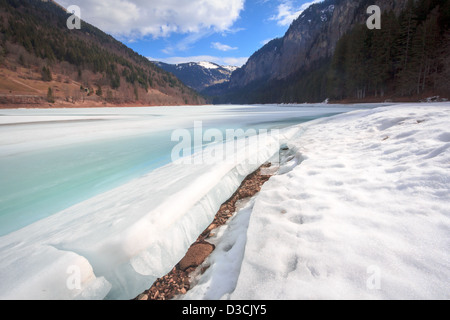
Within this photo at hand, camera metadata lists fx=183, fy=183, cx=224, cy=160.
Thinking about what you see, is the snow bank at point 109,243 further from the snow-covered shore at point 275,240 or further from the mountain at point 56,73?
the mountain at point 56,73

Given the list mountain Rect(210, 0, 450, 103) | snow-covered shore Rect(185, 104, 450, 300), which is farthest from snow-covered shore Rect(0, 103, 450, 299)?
mountain Rect(210, 0, 450, 103)

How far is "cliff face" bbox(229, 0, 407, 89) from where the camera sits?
5877 cm

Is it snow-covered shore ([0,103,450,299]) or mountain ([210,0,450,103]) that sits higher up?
mountain ([210,0,450,103])

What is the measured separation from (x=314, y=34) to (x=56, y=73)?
120 metres

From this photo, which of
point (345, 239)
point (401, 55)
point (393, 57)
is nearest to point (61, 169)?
point (345, 239)

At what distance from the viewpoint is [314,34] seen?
99.6 meters

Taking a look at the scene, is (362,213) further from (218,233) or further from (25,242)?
(25,242)

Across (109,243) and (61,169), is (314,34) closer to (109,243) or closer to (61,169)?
(61,169)

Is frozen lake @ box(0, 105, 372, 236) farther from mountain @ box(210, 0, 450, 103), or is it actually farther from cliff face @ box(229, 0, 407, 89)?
cliff face @ box(229, 0, 407, 89)

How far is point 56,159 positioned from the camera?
5383mm

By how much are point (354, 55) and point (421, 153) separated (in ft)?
137
